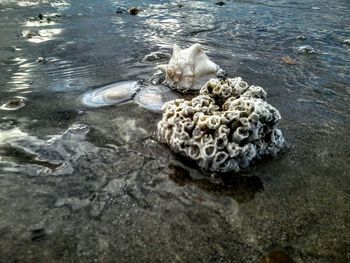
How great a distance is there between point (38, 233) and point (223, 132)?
1601mm

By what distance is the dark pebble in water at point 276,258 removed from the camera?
209cm

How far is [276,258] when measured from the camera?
2.11 m

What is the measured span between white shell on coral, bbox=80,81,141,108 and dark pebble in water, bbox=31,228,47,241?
76.0 inches

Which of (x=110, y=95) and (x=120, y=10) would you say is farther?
(x=120, y=10)

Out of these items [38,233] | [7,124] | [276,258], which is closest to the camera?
[276,258]

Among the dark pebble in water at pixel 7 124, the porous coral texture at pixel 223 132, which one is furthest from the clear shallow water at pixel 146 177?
the porous coral texture at pixel 223 132

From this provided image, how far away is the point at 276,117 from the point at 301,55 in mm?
3211

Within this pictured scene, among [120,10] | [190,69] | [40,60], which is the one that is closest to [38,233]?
[190,69]

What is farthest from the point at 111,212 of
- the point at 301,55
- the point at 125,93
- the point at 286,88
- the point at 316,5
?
the point at 316,5

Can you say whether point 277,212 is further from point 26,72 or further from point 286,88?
point 26,72

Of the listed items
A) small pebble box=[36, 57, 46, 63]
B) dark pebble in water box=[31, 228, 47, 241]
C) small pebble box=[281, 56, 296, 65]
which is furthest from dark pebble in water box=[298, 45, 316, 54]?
dark pebble in water box=[31, 228, 47, 241]

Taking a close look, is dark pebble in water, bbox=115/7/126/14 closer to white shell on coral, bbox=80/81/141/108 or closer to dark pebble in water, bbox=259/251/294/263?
white shell on coral, bbox=80/81/141/108

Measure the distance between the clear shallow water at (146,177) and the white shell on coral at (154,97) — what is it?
6.6 inches

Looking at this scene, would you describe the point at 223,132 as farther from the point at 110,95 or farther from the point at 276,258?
the point at 110,95
